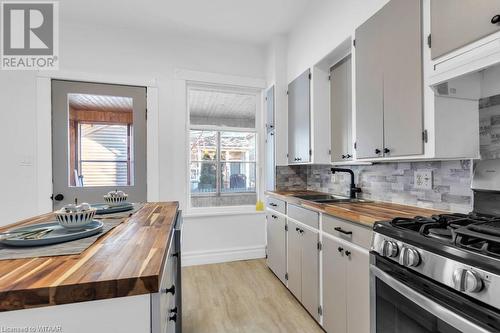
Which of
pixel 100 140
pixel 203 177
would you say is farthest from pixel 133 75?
pixel 203 177

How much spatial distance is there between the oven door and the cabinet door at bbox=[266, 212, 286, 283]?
1401 millimetres

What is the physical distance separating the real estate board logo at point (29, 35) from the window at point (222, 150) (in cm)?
160

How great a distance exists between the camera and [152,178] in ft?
10.5

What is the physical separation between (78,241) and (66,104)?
2.65m

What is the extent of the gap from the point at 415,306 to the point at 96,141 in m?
3.34

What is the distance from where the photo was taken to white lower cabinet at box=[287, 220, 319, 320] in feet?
6.45

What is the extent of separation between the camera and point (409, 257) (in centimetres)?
99

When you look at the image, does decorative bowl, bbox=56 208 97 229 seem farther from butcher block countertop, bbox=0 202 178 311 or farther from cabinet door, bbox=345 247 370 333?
cabinet door, bbox=345 247 370 333

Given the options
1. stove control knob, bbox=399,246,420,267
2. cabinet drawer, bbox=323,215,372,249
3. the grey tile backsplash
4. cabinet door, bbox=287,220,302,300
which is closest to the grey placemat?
stove control knob, bbox=399,246,420,267

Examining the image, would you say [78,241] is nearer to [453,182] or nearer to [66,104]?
[453,182]

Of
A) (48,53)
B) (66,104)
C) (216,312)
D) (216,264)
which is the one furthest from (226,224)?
(48,53)

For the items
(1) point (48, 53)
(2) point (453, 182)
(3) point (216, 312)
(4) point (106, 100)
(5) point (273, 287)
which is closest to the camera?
(2) point (453, 182)

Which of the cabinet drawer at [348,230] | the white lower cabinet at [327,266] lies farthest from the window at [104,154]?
the cabinet drawer at [348,230]

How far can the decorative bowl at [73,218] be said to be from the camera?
110 cm
